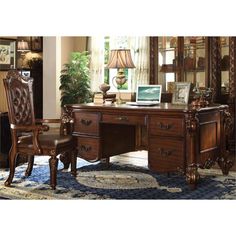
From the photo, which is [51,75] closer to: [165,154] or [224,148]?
[224,148]

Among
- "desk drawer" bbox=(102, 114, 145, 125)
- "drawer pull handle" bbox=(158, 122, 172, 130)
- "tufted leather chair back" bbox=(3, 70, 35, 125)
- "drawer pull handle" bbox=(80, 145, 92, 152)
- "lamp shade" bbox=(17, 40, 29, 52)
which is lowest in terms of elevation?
"drawer pull handle" bbox=(80, 145, 92, 152)

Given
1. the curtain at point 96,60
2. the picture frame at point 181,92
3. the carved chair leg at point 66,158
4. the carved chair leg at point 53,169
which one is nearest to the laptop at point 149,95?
the picture frame at point 181,92

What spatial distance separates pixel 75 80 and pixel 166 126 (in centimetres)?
385

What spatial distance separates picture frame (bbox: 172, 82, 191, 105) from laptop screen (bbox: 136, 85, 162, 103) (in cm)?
19

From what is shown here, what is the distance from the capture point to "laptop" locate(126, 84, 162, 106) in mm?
4449

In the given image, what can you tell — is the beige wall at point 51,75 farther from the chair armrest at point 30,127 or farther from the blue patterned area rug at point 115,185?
the chair armrest at point 30,127

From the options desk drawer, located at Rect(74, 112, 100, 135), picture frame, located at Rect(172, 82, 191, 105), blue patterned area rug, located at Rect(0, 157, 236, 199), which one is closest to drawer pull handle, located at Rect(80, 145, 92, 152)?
desk drawer, located at Rect(74, 112, 100, 135)

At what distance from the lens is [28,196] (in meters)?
3.69

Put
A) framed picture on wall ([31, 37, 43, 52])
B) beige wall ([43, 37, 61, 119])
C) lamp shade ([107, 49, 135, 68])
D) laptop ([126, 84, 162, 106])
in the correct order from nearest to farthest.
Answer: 1. laptop ([126, 84, 162, 106])
2. lamp shade ([107, 49, 135, 68])
3. beige wall ([43, 37, 61, 119])
4. framed picture on wall ([31, 37, 43, 52])

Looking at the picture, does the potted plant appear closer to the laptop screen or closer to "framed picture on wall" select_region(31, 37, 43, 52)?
"framed picture on wall" select_region(31, 37, 43, 52)

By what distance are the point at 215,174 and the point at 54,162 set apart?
1741 millimetres

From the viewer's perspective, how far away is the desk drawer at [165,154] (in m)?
3.85

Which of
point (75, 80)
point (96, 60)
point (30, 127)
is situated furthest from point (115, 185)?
point (96, 60)
